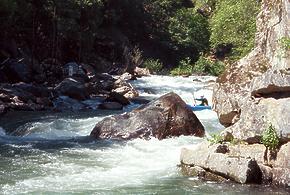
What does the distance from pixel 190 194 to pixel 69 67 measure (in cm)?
2390

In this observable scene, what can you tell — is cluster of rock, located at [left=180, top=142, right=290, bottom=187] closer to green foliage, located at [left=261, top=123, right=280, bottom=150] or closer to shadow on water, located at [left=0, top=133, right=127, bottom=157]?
green foliage, located at [left=261, top=123, right=280, bottom=150]

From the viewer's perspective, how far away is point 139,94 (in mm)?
26359

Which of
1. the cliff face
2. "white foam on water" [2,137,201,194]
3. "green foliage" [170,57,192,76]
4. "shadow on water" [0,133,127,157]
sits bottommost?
"white foam on water" [2,137,201,194]

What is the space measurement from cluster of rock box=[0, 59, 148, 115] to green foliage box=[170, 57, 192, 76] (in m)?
9.41

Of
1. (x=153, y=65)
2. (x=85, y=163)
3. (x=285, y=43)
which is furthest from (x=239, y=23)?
(x=85, y=163)

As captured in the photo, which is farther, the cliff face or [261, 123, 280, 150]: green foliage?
the cliff face

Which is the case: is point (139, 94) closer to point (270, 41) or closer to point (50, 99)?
point (50, 99)

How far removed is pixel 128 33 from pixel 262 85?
35.0 meters

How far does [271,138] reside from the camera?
30.3ft

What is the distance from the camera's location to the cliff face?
954 centimetres

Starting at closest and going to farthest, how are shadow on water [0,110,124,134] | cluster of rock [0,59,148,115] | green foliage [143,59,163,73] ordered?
shadow on water [0,110,124,134], cluster of rock [0,59,148,115], green foliage [143,59,163,73]

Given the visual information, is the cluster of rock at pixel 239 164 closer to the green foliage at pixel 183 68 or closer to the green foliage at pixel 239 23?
the green foliage at pixel 239 23

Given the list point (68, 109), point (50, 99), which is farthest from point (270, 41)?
point (50, 99)

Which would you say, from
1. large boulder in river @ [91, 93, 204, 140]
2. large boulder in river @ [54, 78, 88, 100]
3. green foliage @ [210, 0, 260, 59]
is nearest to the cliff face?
large boulder in river @ [91, 93, 204, 140]
